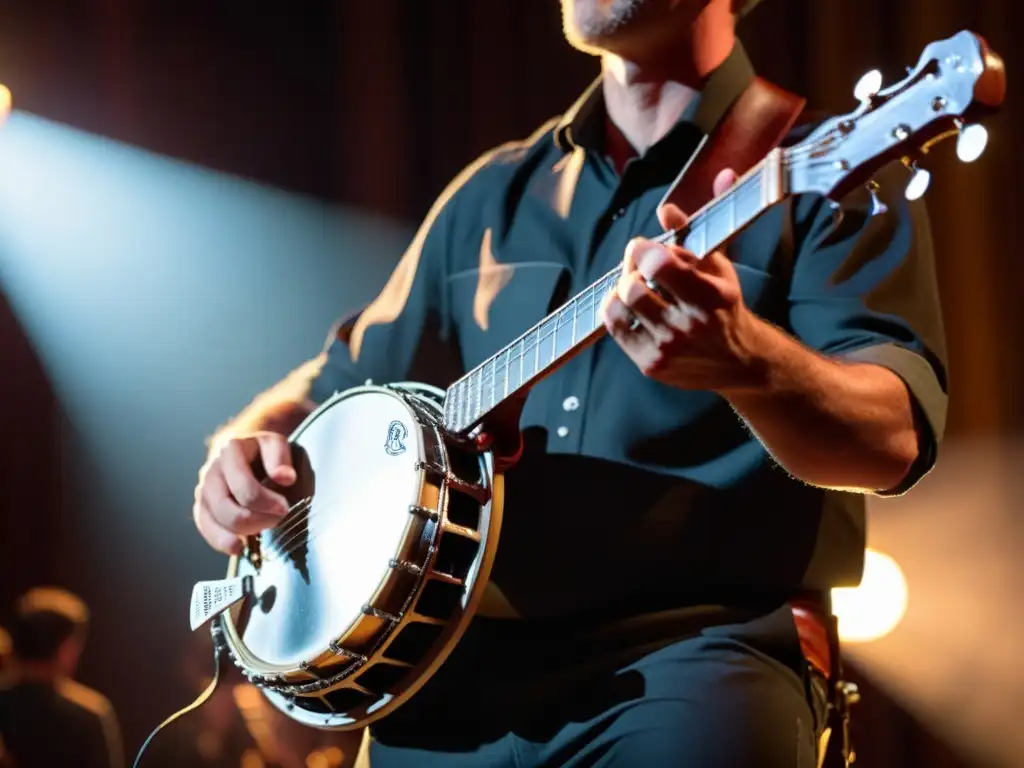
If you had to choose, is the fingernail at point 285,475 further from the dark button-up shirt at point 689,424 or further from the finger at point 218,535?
the dark button-up shirt at point 689,424

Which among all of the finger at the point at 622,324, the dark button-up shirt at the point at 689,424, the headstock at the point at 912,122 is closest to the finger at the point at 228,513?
the dark button-up shirt at the point at 689,424

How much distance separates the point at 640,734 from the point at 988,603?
6.81ft

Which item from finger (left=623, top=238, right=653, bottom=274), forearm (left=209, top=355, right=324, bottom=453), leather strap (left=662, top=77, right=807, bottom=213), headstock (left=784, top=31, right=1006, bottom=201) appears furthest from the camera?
forearm (left=209, top=355, right=324, bottom=453)

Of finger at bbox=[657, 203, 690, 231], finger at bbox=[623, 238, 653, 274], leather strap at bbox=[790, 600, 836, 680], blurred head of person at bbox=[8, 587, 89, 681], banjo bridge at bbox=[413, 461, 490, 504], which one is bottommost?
leather strap at bbox=[790, 600, 836, 680]

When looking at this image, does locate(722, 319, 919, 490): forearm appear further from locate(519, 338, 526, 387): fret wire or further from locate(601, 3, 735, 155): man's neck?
locate(601, 3, 735, 155): man's neck

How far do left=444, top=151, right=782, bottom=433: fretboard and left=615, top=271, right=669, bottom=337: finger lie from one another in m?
0.08

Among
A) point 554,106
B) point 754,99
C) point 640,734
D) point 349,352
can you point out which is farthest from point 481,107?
point 640,734

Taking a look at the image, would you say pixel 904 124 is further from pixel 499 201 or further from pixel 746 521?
pixel 499 201

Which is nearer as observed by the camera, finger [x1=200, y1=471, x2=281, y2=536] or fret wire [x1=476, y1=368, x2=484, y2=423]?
Result: fret wire [x1=476, y1=368, x2=484, y2=423]

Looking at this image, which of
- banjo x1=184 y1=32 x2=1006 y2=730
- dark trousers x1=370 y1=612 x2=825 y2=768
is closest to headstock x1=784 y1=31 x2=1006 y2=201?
banjo x1=184 y1=32 x2=1006 y2=730

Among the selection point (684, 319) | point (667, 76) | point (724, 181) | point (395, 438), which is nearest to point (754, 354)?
point (684, 319)

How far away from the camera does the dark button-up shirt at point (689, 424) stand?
4.77 feet

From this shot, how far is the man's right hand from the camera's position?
1676mm

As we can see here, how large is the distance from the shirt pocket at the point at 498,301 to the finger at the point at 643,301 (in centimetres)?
54
